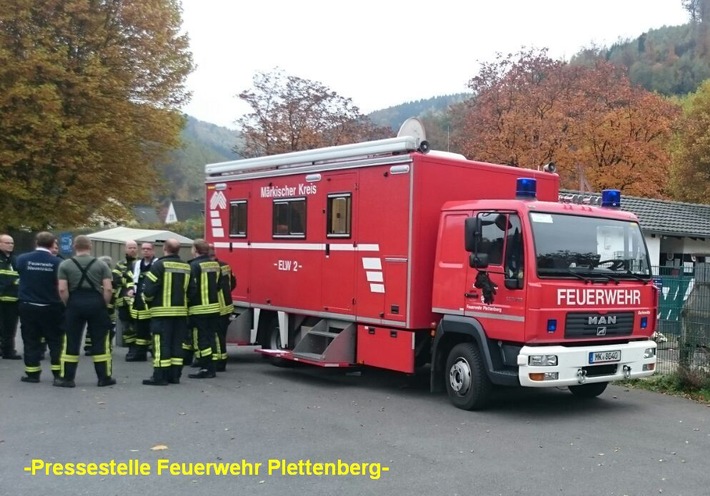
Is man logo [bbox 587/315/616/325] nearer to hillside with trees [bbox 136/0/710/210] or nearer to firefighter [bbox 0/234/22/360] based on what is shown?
firefighter [bbox 0/234/22/360]

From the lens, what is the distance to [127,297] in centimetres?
1191

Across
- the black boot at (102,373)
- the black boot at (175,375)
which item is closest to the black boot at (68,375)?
the black boot at (102,373)

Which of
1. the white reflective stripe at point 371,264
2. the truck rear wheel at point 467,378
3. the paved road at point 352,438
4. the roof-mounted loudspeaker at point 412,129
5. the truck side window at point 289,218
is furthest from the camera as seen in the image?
the truck side window at point 289,218

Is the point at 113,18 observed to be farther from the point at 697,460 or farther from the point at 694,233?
the point at 697,460

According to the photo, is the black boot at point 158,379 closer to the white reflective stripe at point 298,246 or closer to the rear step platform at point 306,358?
the rear step platform at point 306,358

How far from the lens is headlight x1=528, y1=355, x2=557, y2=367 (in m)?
7.77

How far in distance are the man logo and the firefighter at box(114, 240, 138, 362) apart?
730 cm

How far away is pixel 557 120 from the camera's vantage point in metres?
32.5

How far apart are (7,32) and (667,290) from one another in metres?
20.8

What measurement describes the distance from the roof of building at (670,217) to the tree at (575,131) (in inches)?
232

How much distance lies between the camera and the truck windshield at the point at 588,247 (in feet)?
26.2

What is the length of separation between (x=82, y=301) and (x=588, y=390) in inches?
256

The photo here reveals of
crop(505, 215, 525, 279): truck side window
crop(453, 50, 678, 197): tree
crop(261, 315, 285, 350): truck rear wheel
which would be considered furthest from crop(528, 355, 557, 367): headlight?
crop(453, 50, 678, 197): tree

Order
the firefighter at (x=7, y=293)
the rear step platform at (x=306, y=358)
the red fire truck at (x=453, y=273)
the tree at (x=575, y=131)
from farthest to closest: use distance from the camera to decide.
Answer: the tree at (x=575, y=131)
the firefighter at (x=7, y=293)
the rear step platform at (x=306, y=358)
the red fire truck at (x=453, y=273)
